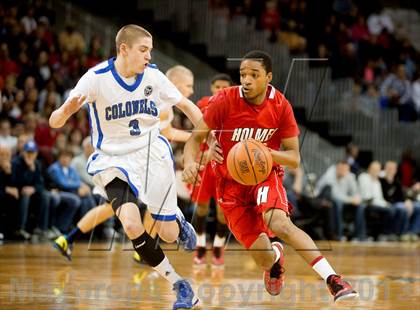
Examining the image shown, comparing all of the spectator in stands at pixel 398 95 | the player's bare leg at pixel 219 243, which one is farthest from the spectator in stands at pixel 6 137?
the spectator in stands at pixel 398 95

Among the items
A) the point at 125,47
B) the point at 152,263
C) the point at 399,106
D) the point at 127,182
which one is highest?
the point at 399,106

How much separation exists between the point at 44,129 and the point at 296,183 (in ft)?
15.1

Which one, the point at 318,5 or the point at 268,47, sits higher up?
the point at 318,5

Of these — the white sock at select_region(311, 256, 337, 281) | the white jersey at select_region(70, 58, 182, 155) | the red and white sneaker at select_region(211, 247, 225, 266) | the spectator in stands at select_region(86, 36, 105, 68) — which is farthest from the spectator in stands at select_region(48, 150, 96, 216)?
the white sock at select_region(311, 256, 337, 281)

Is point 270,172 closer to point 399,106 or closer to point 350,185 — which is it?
point 350,185

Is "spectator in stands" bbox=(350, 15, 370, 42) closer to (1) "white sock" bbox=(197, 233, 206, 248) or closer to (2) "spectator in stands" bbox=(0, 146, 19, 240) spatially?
(2) "spectator in stands" bbox=(0, 146, 19, 240)

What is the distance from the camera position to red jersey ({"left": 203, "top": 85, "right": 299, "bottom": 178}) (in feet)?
24.8

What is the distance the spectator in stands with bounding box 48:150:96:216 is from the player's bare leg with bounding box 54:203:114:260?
351 cm

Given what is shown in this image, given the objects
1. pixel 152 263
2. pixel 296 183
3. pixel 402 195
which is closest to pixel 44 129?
pixel 296 183

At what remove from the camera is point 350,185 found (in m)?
17.6

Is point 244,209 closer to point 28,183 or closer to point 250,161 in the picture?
point 250,161

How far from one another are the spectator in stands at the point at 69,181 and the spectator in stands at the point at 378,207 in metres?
5.69

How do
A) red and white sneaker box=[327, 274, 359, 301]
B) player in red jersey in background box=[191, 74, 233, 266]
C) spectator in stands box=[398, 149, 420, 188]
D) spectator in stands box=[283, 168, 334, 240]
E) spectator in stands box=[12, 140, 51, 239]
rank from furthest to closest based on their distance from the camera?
spectator in stands box=[398, 149, 420, 188], spectator in stands box=[283, 168, 334, 240], spectator in stands box=[12, 140, 51, 239], player in red jersey in background box=[191, 74, 233, 266], red and white sneaker box=[327, 274, 359, 301]

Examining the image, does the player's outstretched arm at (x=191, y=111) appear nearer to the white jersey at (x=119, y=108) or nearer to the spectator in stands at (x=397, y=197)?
the white jersey at (x=119, y=108)
